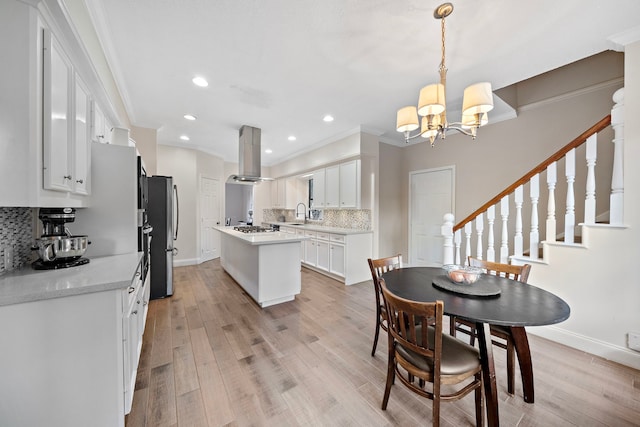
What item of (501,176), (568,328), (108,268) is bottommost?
(568,328)

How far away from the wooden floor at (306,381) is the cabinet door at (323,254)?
1.72m

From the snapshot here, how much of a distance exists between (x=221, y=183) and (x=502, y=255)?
6.21 m

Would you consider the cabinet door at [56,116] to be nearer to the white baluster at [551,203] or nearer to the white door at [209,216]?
the white baluster at [551,203]

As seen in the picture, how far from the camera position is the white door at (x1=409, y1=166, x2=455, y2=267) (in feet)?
14.2

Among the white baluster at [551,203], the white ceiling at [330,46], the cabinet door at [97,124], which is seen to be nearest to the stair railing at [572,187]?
the white baluster at [551,203]

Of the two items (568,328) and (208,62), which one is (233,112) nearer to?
(208,62)

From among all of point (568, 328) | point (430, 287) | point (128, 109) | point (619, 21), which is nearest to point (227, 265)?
point (128, 109)

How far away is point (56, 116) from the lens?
1368mm

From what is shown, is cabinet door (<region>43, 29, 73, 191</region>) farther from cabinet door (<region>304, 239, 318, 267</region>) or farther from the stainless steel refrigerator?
cabinet door (<region>304, 239, 318, 267</region>)

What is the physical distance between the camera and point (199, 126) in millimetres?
4219

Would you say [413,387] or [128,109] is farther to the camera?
[128,109]

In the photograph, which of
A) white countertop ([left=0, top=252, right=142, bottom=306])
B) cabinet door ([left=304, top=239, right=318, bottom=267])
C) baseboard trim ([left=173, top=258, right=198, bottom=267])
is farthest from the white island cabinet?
baseboard trim ([left=173, top=258, right=198, bottom=267])

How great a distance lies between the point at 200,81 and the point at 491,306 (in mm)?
3471

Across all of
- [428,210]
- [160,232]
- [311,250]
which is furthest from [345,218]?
[160,232]
